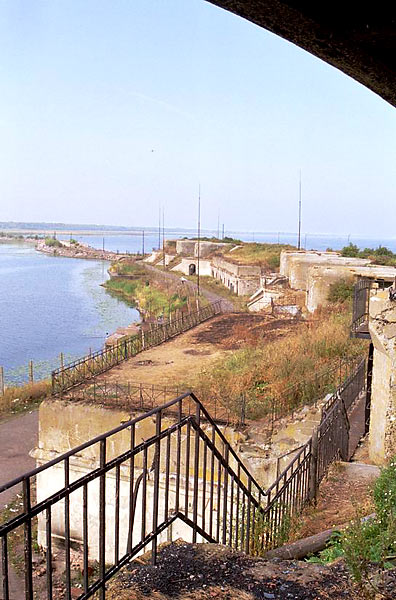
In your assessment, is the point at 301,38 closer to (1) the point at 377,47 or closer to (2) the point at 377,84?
(1) the point at 377,47

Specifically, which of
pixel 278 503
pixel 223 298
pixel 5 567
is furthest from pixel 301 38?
pixel 223 298

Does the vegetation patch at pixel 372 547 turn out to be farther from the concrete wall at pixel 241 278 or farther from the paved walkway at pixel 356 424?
the concrete wall at pixel 241 278

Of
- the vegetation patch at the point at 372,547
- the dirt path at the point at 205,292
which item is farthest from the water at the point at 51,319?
the vegetation patch at the point at 372,547

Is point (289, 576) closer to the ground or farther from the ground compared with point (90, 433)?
farther from the ground

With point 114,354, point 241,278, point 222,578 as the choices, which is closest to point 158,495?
point 222,578

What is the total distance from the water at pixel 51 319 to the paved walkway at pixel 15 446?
885cm

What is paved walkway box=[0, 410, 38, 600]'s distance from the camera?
1491 cm

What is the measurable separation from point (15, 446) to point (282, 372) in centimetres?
921

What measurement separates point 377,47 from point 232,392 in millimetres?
10852

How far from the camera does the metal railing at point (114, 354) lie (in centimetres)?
1282

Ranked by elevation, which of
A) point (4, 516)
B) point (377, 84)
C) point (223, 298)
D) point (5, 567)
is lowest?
point (4, 516)

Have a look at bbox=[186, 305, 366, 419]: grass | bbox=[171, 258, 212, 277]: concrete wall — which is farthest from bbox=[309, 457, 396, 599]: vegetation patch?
bbox=[171, 258, 212, 277]: concrete wall

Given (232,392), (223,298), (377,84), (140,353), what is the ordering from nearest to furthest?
(377,84) → (232,392) → (140,353) → (223,298)

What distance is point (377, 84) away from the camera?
2076 mm
